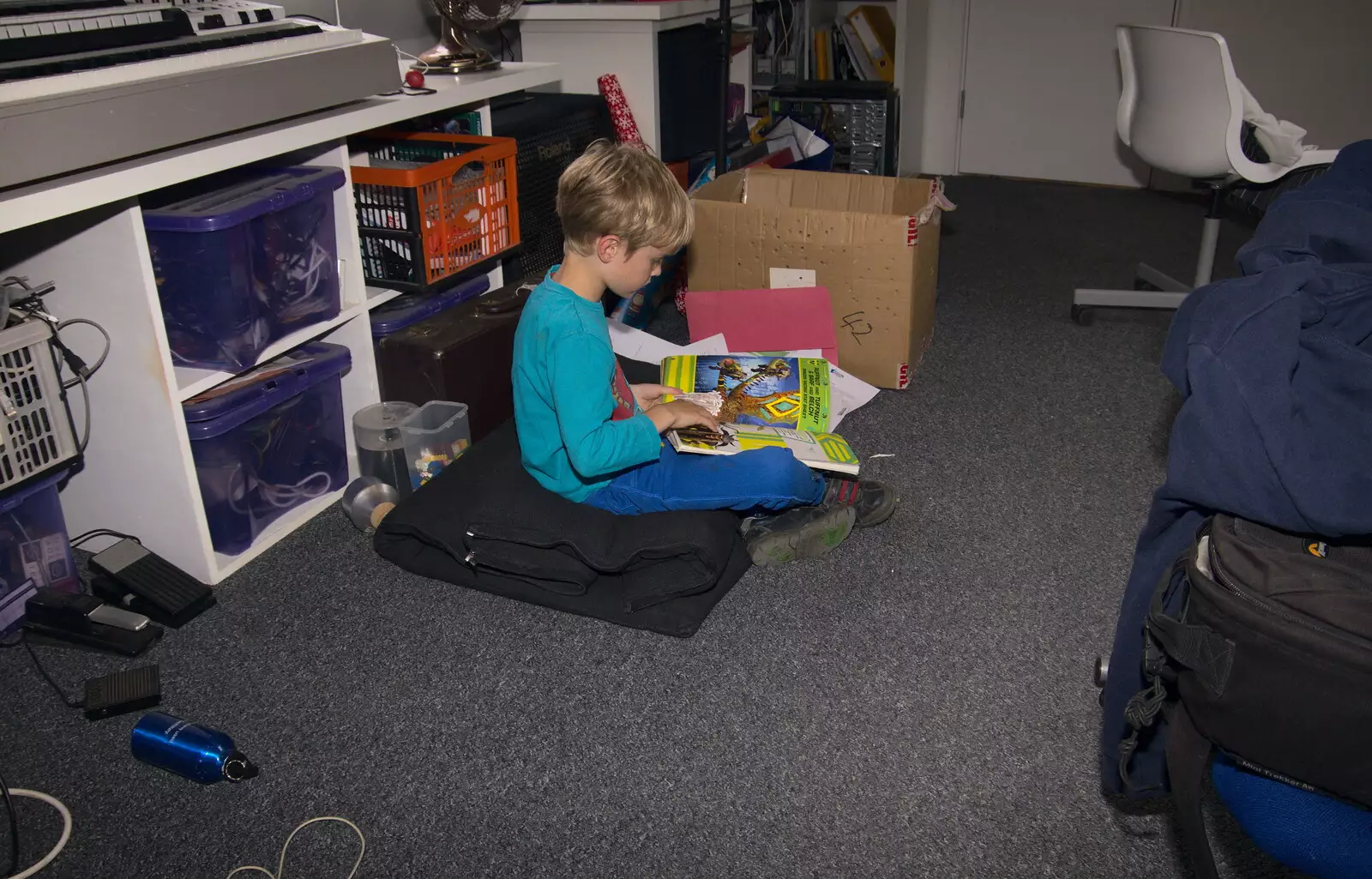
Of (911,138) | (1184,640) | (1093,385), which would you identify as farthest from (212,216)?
(911,138)

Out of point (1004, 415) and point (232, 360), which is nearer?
point (232, 360)

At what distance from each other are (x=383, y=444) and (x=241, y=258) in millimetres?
420

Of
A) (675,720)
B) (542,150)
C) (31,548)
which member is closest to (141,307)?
(31,548)

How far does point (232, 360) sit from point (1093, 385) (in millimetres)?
1759

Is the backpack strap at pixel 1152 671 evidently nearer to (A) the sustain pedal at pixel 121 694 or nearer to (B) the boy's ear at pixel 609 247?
(B) the boy's ear at pixel 609 247

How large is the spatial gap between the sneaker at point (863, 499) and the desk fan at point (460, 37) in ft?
3.73

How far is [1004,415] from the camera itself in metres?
2.23

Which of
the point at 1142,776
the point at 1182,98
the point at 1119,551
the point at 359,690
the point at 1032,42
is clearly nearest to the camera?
the point at 1142,776

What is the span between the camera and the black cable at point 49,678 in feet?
4.69

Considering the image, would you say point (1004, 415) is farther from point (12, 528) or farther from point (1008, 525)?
point (12, 528)

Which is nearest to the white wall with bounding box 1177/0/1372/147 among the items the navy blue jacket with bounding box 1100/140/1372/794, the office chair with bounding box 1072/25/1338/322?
the office chair with bounding box 1072/25/1338/322

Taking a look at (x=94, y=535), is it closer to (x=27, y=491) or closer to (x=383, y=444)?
(x=27, y=491)

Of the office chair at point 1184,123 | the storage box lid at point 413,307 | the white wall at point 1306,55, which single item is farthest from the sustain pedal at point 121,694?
the white wall at point 1306,55

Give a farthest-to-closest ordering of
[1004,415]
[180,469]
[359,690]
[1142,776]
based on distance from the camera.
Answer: [1004,415] → [180,469] → [359,690] → [1142,776]
